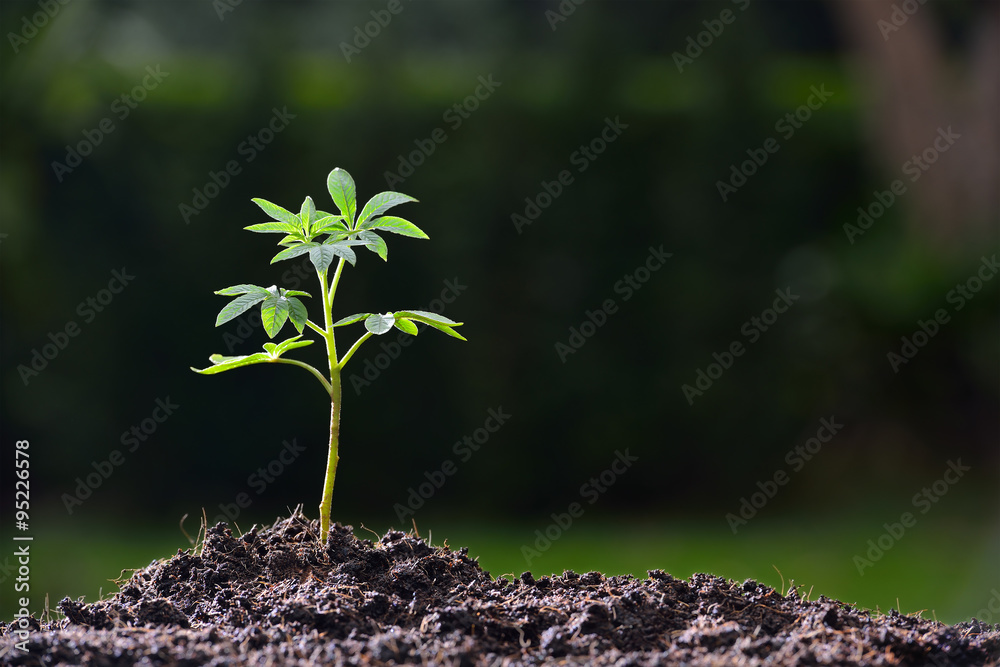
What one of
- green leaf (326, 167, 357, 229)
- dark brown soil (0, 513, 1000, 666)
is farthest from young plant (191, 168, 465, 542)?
dark brown soil (0, 513, 1000, 666)

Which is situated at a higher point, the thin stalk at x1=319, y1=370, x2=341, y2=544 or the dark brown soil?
the thin stalk at x1=319, y1=370, x2=341, y2=544

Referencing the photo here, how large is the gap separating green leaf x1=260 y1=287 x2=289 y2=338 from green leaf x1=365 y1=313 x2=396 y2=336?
6.4 inches

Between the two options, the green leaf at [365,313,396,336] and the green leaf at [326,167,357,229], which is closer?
the green leaf at [365,313,396,336]

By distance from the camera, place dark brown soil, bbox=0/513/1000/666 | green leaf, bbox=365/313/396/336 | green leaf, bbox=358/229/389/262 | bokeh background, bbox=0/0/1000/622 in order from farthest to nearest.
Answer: bokeh background, bbox=0/0/1000/622, green leaf, bbox=358/229/389/262, green leaf, bbox=365/313/396/336, dark brown soil, bbox=0/513/1000/666

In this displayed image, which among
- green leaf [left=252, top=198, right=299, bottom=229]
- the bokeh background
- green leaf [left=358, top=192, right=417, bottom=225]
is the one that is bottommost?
green leaf [left=252, top=198, right=299, bottom=229]

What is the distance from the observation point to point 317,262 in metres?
1.74

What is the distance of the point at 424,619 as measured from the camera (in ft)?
5.25

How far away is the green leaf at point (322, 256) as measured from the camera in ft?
5.69

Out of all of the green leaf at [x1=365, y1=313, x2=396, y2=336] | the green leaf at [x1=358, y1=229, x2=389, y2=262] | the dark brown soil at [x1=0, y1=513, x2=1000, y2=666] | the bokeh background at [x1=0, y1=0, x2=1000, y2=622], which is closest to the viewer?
the dark brown soil at [x1=0, y1=513, x2=1000, y2=666]

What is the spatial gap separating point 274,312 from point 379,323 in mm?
218

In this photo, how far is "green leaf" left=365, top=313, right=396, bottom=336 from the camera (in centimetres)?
170

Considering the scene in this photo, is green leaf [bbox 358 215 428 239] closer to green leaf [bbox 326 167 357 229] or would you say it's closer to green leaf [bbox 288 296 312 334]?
green leaf [bbox 326 167 357 229]

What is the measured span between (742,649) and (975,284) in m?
5.37

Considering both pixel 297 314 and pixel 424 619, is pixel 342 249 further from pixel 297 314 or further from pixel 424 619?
pixel 424 619
